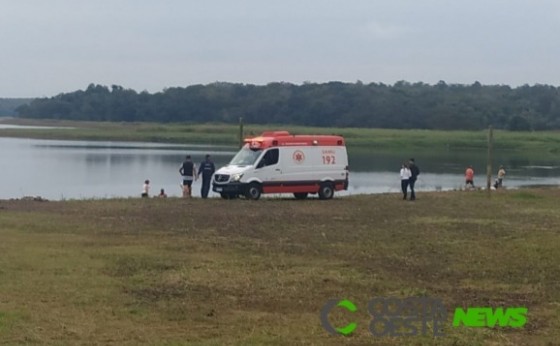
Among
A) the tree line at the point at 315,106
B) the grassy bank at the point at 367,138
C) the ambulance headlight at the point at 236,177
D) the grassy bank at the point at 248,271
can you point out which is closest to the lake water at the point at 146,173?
the ambulance headlight at the point at 236,177

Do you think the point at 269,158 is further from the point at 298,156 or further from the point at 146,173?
the point at 146,173

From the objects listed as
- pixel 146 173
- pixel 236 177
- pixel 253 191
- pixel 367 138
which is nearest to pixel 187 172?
pixel 236 177

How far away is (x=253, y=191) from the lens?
2914 centimetres

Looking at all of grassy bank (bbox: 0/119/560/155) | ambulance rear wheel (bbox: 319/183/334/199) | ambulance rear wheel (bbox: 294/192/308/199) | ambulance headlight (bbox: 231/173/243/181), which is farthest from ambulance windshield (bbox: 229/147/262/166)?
grassy bank (bbox: 0/119/560/155)

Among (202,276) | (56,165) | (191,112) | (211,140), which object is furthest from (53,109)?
A: (202,276)

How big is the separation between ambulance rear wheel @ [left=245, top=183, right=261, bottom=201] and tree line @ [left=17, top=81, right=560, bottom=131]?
336ft

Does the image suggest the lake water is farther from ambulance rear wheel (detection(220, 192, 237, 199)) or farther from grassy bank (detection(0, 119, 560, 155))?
grassy bank (detection(0, 119, 560, 155))

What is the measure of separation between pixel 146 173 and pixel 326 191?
23.1m

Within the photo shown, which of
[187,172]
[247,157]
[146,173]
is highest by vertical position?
[247,157]

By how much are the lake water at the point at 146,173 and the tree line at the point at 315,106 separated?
2078 inches

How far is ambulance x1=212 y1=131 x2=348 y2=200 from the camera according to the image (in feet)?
95.5

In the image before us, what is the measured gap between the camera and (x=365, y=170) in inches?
2314

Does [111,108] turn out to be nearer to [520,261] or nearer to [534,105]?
[534,105]

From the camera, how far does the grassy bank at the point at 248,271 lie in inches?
380
